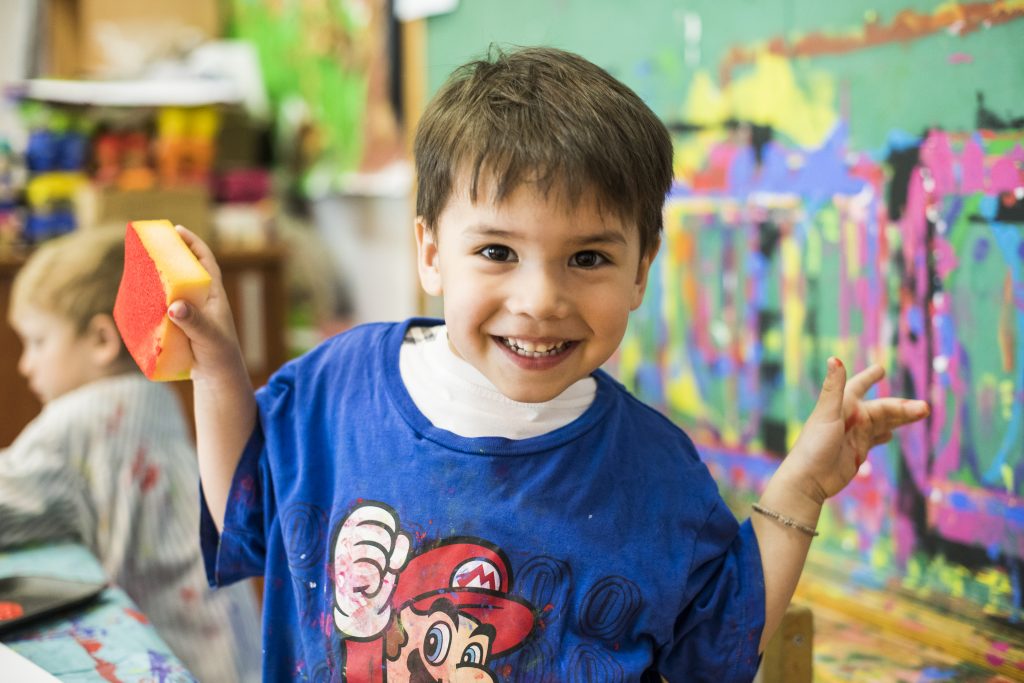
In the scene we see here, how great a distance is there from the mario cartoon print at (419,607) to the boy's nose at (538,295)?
0.20m

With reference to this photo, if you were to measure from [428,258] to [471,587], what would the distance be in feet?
0.93

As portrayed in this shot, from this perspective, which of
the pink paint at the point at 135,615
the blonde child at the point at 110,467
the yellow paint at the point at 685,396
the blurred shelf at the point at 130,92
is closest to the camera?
the pink paint at the point at 135,615

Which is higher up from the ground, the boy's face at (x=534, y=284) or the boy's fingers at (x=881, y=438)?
the boy's face at (x=534, y=284)

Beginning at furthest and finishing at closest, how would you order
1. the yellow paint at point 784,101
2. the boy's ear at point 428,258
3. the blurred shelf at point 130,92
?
the blurred shelf at point 130,92 < the yellow paint at point 784,101 < the boy's ear at point 428,258

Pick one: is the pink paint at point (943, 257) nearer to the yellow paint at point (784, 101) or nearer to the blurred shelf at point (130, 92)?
the yellow paint at point (784, 101)

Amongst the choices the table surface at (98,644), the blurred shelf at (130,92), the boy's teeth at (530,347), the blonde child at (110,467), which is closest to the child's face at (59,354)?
the blonde child at (110,467)

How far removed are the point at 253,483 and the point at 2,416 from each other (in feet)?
5.51

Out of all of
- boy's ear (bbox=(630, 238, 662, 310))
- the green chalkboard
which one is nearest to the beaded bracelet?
boy's ear (bbox=(630, 238, 662, 310))

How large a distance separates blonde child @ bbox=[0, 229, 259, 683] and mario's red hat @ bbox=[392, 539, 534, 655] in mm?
564

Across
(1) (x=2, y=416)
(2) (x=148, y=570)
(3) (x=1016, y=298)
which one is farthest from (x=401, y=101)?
(3) (x=1016, y=298)

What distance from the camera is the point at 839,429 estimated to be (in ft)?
2.94

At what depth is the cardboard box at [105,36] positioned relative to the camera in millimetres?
3371

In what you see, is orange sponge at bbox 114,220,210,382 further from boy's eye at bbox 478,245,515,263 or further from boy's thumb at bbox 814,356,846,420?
boy's thumb at bbox 814,356,846,420

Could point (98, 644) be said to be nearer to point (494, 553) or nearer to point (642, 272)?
point (494, 553)
